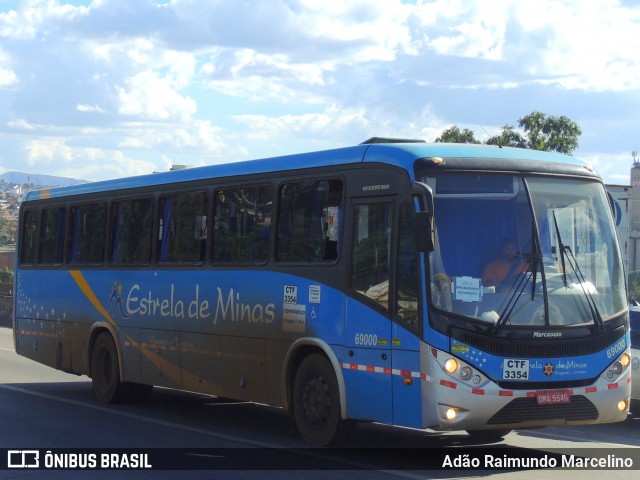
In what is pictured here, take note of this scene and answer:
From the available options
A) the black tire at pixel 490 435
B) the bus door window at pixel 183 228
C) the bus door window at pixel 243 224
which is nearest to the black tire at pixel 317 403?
the bus door window at pixel 243 224

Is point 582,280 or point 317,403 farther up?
point 582,280

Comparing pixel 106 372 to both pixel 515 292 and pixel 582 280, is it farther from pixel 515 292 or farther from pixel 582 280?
pixel 582 280

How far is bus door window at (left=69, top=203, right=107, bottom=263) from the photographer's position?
55.0 ft

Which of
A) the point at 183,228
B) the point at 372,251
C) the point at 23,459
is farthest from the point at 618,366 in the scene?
the point at 183,228

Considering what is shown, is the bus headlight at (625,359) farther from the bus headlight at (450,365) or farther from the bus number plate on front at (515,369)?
the bus headlight at (450,365)

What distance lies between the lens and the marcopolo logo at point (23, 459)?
10.7 m

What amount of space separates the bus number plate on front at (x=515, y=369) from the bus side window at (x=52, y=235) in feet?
32.1

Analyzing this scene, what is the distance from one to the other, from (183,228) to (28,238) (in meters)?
5.60

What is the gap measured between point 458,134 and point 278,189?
21396 millimetres

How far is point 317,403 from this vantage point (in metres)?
11.6

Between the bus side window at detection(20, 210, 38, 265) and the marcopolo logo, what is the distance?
7922 millimetres

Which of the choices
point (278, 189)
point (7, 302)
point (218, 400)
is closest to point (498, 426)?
point (278, 189)

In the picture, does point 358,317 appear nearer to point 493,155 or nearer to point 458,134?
point 493,155

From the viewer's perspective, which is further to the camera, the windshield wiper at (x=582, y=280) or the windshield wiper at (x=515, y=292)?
the windshield wiper at (x=582, y=280)
